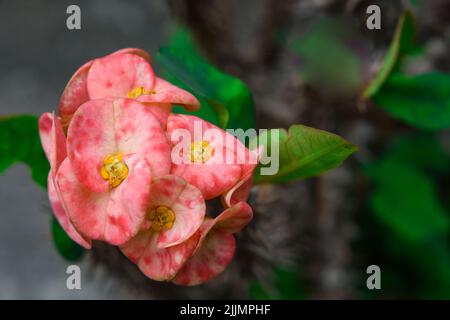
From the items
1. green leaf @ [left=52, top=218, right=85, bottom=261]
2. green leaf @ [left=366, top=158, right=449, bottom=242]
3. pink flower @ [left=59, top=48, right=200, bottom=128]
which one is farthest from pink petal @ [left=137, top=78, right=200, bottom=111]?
green leaf @ [left=366, top=158, right=449, bottom=242]

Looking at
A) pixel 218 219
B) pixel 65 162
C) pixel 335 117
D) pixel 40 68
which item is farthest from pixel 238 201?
pixel 40 68

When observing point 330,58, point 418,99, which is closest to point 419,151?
point 330,58

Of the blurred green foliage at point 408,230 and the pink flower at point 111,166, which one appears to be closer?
the pink flower at point 111,166

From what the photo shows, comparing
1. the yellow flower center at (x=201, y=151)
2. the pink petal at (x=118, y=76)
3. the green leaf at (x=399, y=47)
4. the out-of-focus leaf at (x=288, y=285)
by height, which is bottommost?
the out-of-focus leaf at (x=288, y=285)

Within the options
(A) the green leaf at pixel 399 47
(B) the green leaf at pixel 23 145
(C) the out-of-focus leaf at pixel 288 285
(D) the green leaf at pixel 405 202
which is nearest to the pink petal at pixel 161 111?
(B) the green leaf at pixel 23 145

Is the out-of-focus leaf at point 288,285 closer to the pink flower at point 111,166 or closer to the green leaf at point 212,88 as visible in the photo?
the green leaf at point 212,88

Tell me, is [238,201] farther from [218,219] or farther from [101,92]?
[101,92]

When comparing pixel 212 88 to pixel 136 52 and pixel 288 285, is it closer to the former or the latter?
pixel 136 52
